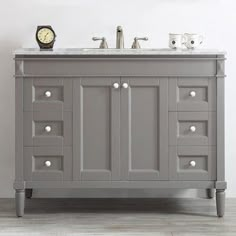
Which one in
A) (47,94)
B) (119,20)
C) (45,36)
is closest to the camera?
(47,94)

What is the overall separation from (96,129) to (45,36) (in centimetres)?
60

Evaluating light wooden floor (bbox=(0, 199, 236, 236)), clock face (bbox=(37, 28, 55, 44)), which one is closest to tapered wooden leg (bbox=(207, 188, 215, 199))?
light wooden floor (bbox=(0, 199, 236, 236))

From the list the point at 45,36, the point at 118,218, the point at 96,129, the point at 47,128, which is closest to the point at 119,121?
the point at 96,129

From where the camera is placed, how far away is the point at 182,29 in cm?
382

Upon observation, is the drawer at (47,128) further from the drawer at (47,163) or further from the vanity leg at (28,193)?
the vanity leg at (28,193)

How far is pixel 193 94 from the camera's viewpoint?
11.0 ft

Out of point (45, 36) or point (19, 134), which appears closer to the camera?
point (19, 134)

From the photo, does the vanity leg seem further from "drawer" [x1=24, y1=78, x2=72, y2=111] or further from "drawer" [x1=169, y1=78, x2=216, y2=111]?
"drawer" [x1=169, y1=78, x2=216, y2=111]

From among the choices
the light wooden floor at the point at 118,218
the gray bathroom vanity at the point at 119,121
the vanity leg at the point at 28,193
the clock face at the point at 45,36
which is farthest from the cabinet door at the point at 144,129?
the vanity leg at the point at 28,193

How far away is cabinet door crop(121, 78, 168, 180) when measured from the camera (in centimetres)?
336

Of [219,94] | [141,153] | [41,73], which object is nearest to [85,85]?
[41,73]

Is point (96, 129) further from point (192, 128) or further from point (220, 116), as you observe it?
point (220, 116)

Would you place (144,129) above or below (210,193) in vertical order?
above

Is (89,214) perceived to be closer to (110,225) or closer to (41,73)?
(110,225)
